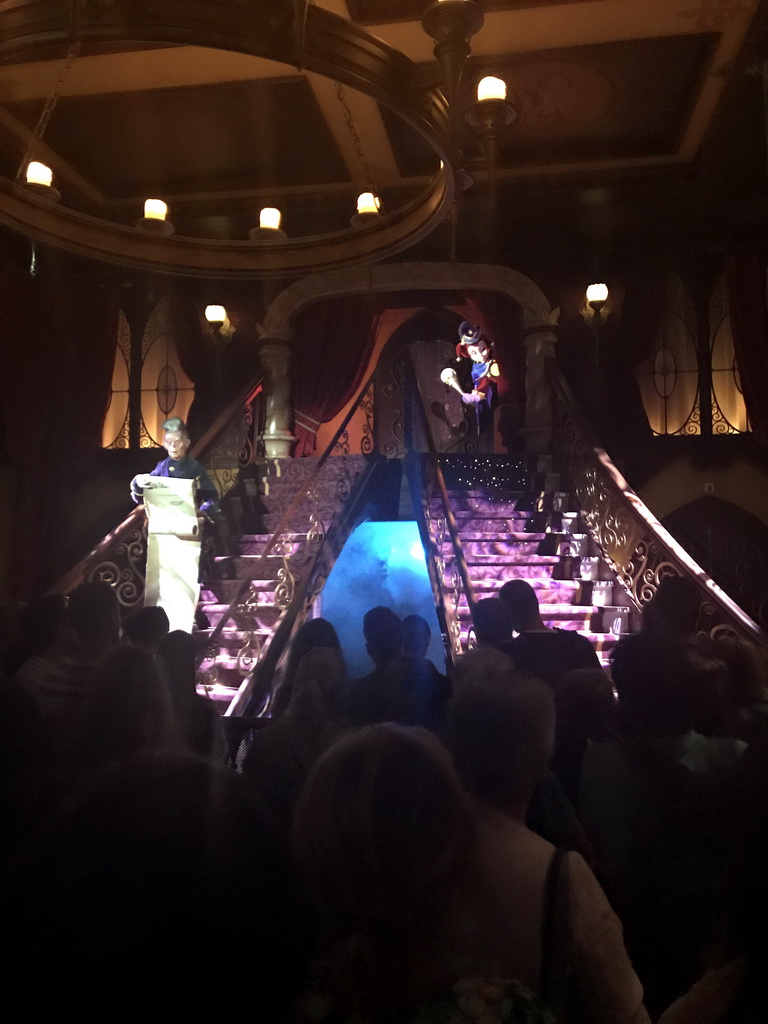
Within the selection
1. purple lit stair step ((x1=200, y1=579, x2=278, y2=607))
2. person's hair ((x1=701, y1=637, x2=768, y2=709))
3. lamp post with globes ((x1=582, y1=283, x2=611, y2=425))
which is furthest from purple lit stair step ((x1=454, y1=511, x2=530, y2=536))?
person's hair ((x1=701, y1=637, x2=768, y2=709))

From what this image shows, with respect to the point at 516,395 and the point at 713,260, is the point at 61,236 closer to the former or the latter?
the point at 516,395

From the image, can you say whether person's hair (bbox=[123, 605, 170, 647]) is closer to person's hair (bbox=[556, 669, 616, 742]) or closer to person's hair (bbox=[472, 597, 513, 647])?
person's hair (bbox=[472, 597, 513, 647])

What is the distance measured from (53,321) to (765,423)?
8678 millimetres

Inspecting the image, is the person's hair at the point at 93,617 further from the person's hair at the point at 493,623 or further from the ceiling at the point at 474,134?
the ceiling at the point at 474,134

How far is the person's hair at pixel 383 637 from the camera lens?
2818 mm

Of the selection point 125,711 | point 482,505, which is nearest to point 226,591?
point 482,505

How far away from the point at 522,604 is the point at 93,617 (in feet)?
5.52

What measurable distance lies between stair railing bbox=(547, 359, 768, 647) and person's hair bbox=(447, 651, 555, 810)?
3.14 meters

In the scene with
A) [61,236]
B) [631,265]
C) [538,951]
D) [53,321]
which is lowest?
[538,951]

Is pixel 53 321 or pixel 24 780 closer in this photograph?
pixel 24 780

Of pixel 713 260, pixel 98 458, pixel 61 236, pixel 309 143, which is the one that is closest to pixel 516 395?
pixel 713 260

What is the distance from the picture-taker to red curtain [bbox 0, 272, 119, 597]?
372 inches

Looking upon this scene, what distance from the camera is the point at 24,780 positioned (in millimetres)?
1717

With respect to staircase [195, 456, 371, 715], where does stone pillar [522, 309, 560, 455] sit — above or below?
above
